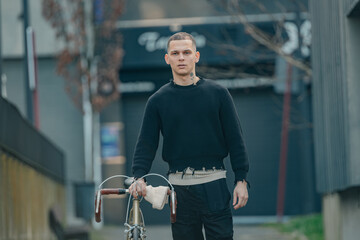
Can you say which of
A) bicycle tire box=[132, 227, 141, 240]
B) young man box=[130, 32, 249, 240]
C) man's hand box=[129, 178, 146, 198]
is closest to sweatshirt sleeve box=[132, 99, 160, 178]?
young man box=[130, 32, 249, 240]

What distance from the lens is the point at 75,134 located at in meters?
22.8

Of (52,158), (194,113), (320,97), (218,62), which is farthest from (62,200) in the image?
(194,113)

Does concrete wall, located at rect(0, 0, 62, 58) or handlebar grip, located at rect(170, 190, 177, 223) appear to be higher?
concrete wall, located at rect(0, 0, 62, 58)

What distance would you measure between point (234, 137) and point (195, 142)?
256 millimetres

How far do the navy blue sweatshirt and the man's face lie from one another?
0.14m

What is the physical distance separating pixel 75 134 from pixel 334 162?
1210 cm

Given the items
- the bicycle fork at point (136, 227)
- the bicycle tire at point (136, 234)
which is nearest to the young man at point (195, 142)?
the bicycle fork at point (136, 227)

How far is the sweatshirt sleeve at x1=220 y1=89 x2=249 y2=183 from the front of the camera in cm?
603

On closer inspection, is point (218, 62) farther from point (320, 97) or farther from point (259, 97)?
point (320, 97)

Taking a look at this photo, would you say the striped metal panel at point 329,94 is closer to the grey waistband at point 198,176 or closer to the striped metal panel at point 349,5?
the striped metal panel at point 349,5

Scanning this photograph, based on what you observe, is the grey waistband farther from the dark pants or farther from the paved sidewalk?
the paved sidewalk

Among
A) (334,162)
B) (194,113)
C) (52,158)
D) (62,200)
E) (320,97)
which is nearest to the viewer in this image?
(194,113)

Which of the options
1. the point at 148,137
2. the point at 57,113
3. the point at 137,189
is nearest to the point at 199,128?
the point at 148,137

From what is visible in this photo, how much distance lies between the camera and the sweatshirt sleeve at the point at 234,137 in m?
6.03
